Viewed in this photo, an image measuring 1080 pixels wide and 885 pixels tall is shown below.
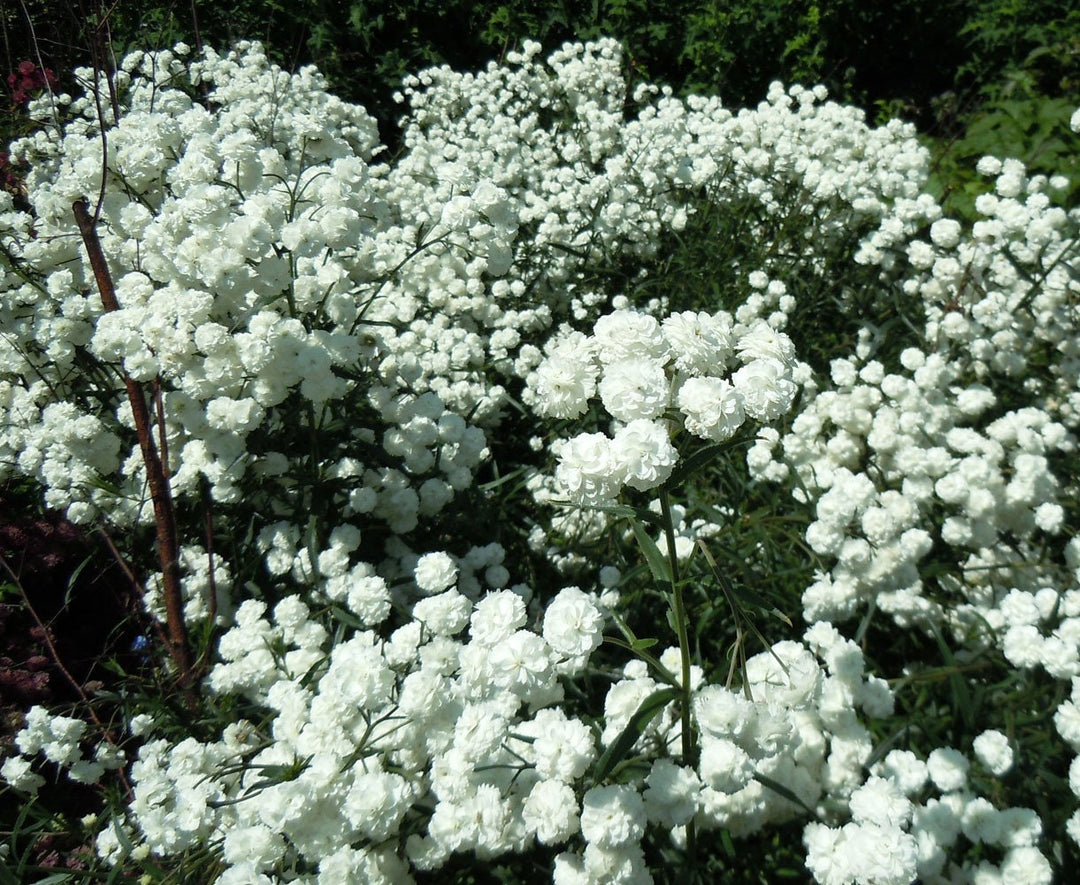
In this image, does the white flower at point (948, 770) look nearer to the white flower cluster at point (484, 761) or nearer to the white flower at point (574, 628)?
the white flower cluster at point (484, 761)

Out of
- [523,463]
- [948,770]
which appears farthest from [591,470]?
[523,463]

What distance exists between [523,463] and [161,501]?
174 cm

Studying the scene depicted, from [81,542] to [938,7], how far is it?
7.69 metres

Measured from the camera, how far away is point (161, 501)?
2523 mm

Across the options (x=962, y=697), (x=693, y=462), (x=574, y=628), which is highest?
(x=693, y=462)

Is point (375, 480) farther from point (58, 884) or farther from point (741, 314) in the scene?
point (741, 314)

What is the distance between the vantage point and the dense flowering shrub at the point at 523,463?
5.67 ft

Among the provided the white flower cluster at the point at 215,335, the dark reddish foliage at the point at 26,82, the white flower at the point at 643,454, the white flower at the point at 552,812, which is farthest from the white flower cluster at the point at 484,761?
the dark reddish foliage at the point at 26,82

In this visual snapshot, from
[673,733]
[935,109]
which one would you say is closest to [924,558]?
[673,733]

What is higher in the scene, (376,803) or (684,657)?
(684,657)

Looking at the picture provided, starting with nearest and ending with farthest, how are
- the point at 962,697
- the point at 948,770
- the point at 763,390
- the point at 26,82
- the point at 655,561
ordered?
the point at 763,390 → the point at 655,561 → the point at 948,770 → the point at 962,697 → the point at 26,82

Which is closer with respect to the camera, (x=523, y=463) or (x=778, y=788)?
(x=778, y=788)

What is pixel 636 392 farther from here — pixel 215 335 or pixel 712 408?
pixel 215 335

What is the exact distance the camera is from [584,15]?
6.83 metres
